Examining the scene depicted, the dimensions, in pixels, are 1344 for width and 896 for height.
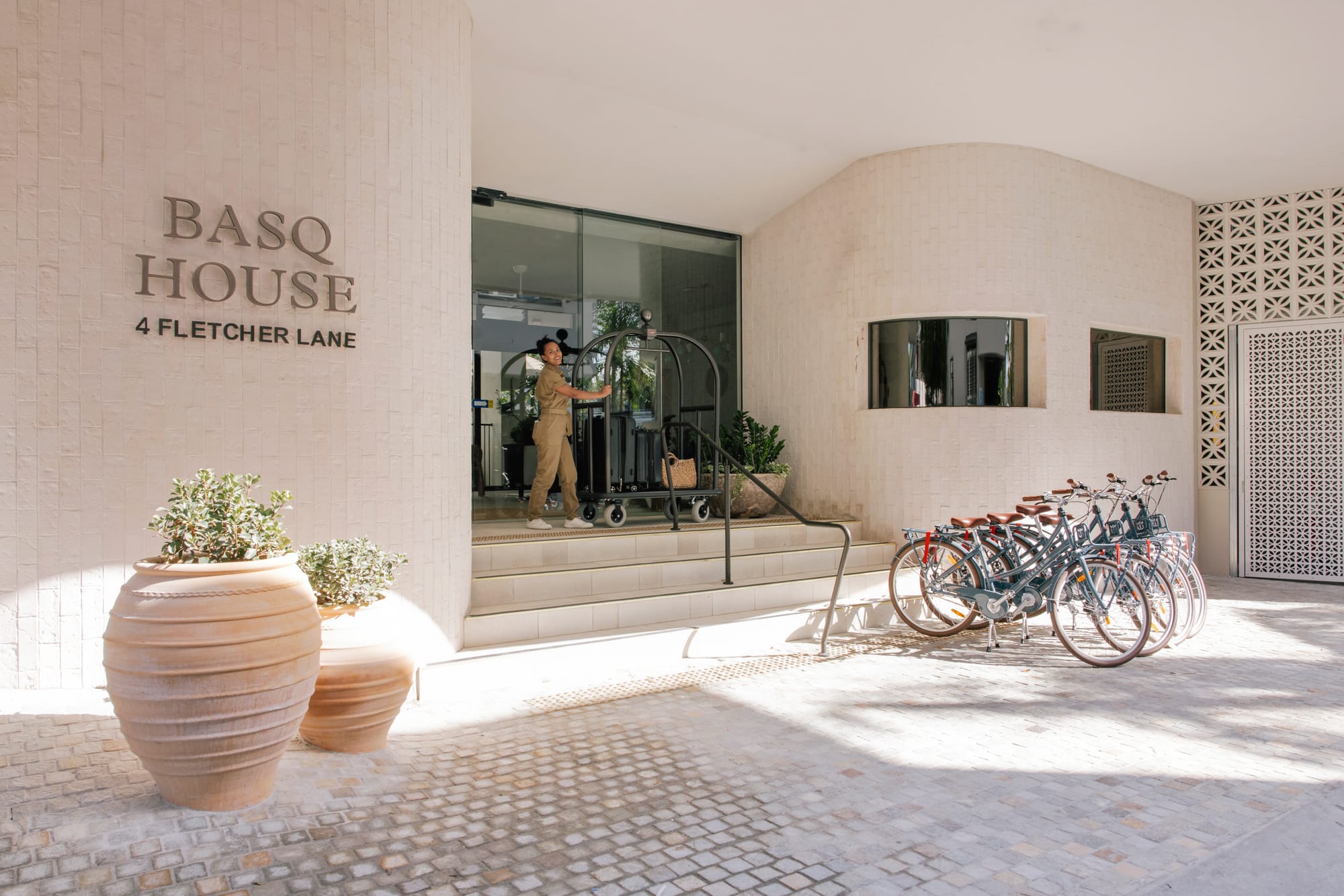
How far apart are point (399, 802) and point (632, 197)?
22.1 feet

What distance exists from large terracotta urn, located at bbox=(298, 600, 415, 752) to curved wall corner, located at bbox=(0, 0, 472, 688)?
114 cm

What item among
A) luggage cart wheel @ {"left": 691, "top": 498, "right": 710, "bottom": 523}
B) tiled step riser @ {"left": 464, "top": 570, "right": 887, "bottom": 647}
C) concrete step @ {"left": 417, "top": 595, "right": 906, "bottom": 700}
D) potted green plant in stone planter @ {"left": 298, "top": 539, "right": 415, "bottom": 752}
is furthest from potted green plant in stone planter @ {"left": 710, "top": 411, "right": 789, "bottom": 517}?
potted green plant in stone planter @ {"left": 298, "top": 539, "right": 415, "bottom": 752}

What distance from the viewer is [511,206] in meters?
8.48

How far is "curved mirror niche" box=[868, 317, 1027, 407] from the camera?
26.1 feet

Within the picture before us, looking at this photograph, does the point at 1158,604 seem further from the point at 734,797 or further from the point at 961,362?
the point at 734,797

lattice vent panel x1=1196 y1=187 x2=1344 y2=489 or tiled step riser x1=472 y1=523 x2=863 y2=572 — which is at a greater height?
lattice vent panel x1=1196 y1=187 x2=1344 y2=489

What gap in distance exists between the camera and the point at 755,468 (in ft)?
29.4

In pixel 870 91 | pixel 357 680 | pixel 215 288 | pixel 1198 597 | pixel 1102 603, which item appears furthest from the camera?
pixel 870 91

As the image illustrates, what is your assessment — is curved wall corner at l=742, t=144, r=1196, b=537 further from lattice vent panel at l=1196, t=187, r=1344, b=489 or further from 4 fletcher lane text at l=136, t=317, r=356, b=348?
4 fletcher lane text at l=136, t=317, r=356, b=348

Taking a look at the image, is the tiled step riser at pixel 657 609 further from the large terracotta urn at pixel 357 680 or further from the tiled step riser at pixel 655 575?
the large terracotta urn at pixel 357 680

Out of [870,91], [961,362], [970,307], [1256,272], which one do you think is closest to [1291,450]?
[1256,272]

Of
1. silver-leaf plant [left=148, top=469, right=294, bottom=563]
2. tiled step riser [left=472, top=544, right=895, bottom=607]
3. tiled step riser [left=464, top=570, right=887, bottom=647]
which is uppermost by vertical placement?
silver-leaf plant [left=148, top=469, right=294, bottom=563]

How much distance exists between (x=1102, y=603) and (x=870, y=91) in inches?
169

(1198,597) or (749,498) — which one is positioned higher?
→ (749,498)
